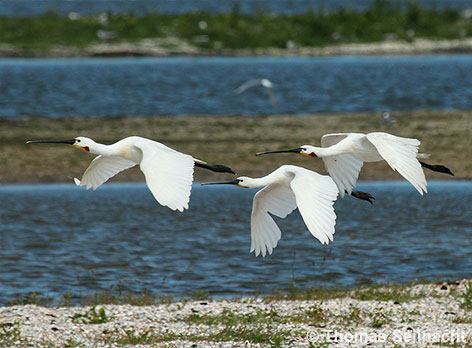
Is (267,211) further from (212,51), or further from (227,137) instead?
(212,51)

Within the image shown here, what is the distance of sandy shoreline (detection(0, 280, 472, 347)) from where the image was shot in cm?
1109

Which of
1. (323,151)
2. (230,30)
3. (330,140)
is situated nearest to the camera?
(323,151)

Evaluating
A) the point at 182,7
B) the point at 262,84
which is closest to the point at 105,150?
the point at 262,84

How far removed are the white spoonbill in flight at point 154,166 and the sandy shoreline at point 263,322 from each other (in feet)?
5.78

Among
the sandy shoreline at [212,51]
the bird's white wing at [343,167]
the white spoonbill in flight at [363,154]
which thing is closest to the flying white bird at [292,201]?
the white spoonbill in flight at [363,154]

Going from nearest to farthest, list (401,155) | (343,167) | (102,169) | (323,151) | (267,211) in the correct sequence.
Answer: (401,155) → (267,211) → (323,151) → (102,169) → (343,167)

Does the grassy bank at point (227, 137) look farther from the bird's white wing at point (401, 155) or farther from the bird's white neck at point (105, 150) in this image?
the bird's white wing at point (401, 155)

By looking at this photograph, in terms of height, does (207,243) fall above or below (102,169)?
below

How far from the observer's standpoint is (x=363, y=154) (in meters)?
10.8

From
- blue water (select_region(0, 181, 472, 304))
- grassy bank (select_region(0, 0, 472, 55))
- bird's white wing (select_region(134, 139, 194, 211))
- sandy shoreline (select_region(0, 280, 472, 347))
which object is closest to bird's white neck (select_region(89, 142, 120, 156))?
bird's white wing (select_region(134, 139, 194, 211))

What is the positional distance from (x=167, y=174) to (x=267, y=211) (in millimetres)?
1764

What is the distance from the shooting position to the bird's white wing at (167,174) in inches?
350

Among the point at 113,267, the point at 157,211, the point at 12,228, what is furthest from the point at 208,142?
the point at 113,267

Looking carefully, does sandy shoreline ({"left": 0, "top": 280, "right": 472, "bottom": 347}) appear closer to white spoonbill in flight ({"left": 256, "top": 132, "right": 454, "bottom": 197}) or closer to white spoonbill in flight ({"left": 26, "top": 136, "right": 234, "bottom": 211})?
white spoonbill in flight ({"left": 256, "top": 132, "right": 454, "bottom": 197})
